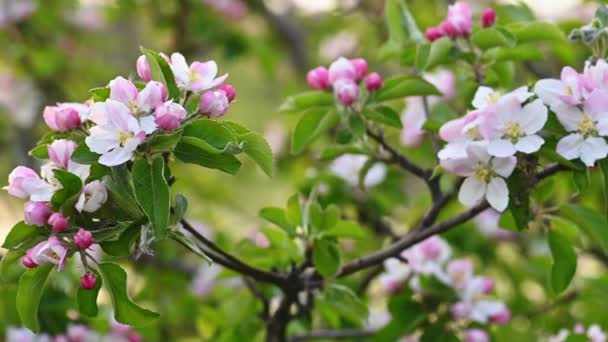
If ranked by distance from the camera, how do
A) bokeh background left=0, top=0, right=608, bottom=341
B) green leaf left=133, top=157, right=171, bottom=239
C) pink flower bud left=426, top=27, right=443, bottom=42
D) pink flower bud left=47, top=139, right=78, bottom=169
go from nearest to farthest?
1. green leaf left=133, top=157, right=171, bottom=239
2. pink flower bud left=47, top=139, right=78, bottom=169
3. pink flower bud left=426, top=27, right=443, bottom=42
4. bokeh background left=0, top=0, right=608, bottom=341

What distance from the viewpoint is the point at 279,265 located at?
173 cm

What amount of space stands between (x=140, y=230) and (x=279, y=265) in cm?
49

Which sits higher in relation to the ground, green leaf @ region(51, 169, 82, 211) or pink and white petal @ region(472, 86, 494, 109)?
green leaf @ region(51, 169, 82, 211)

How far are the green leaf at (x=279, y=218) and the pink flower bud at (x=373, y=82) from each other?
27 centimetres

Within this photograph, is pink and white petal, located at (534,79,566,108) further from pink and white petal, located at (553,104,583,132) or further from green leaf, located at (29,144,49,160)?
green leaf, located at (29,144,49,160)

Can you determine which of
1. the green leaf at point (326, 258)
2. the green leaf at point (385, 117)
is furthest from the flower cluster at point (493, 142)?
the green leaf at point (326, 258)

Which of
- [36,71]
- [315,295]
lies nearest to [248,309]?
[315,295]


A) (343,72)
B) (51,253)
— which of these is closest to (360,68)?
(343,72)

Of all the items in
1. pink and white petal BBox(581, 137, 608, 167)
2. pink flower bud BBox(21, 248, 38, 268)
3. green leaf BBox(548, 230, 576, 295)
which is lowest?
green leaf BBox(548, 230, 576, 295)

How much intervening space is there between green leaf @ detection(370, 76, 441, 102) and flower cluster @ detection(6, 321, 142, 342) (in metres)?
0.80

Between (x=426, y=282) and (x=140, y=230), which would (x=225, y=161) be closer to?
(x=140, y=230)

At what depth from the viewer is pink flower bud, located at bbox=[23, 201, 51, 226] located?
49.9 inches

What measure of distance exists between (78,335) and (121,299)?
68cm

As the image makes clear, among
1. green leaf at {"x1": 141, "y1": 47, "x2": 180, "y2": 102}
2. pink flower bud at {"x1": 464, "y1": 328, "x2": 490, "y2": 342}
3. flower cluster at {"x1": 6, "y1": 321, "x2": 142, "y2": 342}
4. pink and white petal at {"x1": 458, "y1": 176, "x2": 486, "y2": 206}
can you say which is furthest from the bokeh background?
green leaf at {"x1": 141, "y1": 47, "x2": 180, "y2": 102}
